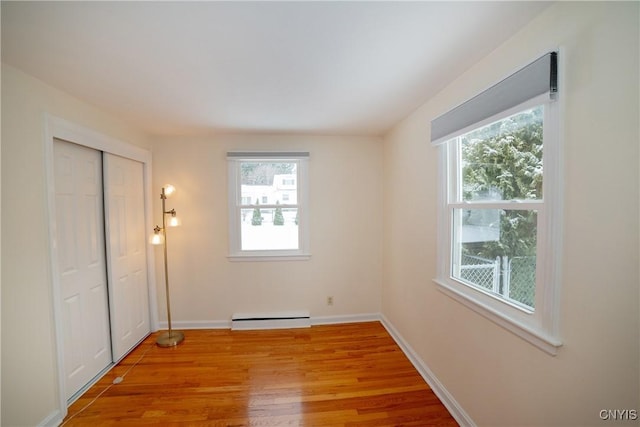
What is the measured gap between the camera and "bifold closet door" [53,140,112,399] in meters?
1.88

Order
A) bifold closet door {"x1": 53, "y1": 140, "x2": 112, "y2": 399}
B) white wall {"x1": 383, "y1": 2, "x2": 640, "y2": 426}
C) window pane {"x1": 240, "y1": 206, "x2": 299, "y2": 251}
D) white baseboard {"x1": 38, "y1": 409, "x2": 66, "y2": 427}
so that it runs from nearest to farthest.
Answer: white wall {"x1": 383, "y1": 2, "x2": 640, "y2": 426}, white baseboard {"x1": 38, "y1": 409, "x2": 66, "y2": 427}, bifold closet door {"x1": 53, "y1": 140, "x2": 112, "y2": 399}, window pane {"x1": 240, "y1": 206, "x2": 299, "y2": 251}

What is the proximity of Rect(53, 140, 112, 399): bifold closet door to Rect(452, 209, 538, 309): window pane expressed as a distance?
2955 millimetres

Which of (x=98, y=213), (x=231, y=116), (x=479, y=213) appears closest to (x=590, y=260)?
(x=479, y=213)

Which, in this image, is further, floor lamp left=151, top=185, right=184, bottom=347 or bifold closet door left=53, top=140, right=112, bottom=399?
floor lamp left=151, top=185, right=184, bottom=347

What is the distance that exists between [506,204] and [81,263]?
3.14 m

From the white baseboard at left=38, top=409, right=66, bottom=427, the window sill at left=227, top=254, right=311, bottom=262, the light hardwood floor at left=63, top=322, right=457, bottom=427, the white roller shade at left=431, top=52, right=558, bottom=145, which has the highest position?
the white roller shade at left=431, top=52, right=558, bottom=145

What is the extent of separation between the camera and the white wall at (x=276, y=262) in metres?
3.03

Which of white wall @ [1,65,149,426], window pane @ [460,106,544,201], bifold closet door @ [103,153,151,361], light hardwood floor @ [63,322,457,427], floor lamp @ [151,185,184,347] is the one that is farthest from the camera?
floor lamp @ [151,185,184,347]

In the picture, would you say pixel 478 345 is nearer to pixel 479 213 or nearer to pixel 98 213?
pixel 479 213

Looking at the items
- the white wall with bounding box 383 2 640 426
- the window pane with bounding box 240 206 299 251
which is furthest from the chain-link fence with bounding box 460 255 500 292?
the window pane with bounding box 240 206 299 251

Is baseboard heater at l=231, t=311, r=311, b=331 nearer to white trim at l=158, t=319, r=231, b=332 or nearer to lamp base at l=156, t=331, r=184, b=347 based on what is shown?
white trim at l=158, t=319, r=231, b=332

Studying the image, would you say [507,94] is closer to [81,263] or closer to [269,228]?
[269,228]

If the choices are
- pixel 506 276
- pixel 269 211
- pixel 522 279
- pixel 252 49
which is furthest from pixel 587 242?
pixel 269 211

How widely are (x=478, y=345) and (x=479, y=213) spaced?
0.85 m
